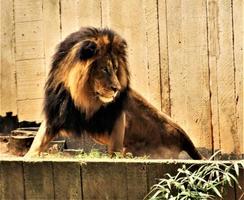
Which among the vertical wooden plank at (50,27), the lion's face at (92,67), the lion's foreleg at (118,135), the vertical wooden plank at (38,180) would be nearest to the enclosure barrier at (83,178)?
the vertical wooden plank at (38,180)

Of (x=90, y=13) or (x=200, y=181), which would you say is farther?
(x=90, y=13)

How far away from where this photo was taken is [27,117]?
18.6 ft

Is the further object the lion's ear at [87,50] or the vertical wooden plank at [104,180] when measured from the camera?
the lion's ear at [87,50]

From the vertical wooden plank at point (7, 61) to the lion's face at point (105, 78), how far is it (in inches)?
60.1

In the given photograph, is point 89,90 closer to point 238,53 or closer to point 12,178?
point 238,53

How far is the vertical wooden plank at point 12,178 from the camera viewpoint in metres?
2.68

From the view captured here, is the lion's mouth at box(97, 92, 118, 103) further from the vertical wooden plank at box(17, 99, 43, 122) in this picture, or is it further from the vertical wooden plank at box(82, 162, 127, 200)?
the vertical wooden plank at box(82, 162, 127, 200)

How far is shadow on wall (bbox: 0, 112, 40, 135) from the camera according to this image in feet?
18.6

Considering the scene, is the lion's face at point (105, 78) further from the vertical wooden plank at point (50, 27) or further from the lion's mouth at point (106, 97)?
the vertical wooden plank at point (50, 27)

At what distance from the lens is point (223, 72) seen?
5195mm

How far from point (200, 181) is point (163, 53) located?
2.98 m

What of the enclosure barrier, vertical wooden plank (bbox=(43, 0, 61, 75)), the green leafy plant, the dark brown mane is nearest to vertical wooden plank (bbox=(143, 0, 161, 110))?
vertical wooden plank (bbox=(43, 0, 61, 75))

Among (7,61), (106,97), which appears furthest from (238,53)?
(7,61)

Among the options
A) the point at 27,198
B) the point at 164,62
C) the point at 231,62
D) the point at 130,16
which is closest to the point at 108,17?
the point at 130,16
